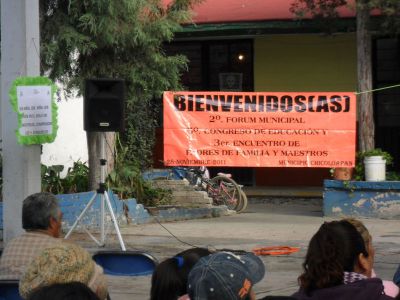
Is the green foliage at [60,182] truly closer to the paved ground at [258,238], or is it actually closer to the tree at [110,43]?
the tree at [110,43]

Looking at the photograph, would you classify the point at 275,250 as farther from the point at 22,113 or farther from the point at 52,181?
the point at 22,113

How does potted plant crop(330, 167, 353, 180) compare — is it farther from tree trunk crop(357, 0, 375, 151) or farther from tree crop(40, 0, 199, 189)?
tree crop(40, 0, 199, 189)

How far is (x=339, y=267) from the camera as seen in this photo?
13.3 feet

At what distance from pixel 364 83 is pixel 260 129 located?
6.99 feet

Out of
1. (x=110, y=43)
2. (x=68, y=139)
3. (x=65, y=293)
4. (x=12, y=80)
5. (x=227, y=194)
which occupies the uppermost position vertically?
(x=110, y=43)

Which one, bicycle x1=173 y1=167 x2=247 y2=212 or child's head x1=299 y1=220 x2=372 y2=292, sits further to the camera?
bicycle x1=173 y1=167 x2=247 y2=212

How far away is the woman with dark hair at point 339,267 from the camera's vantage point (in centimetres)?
406

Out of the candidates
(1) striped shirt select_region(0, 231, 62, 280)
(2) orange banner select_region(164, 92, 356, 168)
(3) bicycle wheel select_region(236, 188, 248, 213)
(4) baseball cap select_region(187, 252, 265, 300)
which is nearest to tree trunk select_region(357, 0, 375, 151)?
(2) orange banner select_region(164, 92, 356, 168)

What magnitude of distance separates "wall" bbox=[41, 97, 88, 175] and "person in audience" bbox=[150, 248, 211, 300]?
14541mm

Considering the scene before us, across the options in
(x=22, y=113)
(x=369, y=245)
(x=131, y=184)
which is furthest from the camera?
(x=131, y=184)

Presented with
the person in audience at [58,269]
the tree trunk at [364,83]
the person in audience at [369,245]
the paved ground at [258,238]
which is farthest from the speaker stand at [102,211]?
the person in audience at [58,269]

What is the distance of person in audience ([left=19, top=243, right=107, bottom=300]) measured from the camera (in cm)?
364

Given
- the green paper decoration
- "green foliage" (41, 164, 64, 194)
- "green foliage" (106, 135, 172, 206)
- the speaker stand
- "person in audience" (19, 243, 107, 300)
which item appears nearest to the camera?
"person in audience" (19, 243, 107, 300)

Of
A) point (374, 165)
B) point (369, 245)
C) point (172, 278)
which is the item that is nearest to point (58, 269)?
point (172, 278)
